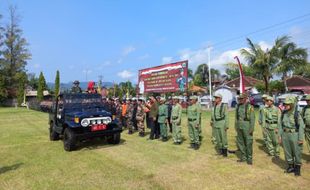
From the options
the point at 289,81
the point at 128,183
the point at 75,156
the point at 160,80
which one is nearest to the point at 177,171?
the point at 128,183

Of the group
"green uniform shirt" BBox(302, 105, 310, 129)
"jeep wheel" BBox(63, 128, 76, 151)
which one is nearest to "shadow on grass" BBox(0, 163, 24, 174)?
"jeep wheel" BBox(63, 128, 76, 151)

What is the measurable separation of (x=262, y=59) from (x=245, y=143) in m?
23.3

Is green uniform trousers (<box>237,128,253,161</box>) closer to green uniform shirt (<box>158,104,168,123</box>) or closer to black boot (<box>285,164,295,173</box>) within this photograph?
black boot (<box>285,164,295,173</box>)

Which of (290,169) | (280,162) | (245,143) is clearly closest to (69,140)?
(245,143)

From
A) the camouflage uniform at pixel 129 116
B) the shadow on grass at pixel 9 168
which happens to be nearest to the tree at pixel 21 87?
the camouflage uniform at pixel 129 116

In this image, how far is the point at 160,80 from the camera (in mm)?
22984

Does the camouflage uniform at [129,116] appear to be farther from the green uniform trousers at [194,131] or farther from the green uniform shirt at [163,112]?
the green uniform trousers at [194,131]

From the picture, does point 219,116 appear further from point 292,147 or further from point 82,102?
point 82,102

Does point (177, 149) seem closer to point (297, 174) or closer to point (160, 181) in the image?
point (160, 181)

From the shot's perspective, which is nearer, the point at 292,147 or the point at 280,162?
the point at 292,147

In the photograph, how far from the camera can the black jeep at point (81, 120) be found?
962 centimetres

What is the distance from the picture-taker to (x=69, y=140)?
9594 mm

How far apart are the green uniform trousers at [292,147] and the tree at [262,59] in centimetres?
2369

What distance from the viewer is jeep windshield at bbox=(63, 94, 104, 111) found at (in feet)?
35.0
